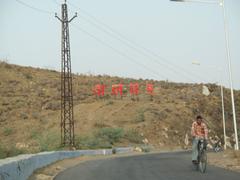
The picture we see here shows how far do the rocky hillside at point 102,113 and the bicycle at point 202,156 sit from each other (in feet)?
91.0

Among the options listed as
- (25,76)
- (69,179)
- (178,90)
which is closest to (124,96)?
(178,90)

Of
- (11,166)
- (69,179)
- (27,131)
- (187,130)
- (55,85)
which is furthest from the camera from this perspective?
(55,85)

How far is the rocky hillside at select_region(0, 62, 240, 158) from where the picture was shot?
5922 cm

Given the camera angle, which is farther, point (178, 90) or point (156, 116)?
point (178, 90)

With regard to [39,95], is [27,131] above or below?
below

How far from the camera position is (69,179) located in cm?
1594

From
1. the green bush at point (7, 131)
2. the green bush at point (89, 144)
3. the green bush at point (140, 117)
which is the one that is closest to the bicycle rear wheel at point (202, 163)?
the green bush at point (89, 144)

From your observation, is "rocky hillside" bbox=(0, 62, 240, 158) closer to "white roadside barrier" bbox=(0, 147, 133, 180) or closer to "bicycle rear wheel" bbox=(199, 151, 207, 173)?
"white roadside barrier" bbox=(0, 147, 133, 180)

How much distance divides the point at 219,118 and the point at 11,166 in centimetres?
7081

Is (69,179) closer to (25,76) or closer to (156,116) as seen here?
(156,116)

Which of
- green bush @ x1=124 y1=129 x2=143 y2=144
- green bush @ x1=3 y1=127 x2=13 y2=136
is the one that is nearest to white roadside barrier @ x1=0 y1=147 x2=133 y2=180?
green bush @ x1=124 y1=129 x2=143 y2=144

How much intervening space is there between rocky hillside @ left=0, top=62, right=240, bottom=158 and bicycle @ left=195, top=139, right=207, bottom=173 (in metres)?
27.7

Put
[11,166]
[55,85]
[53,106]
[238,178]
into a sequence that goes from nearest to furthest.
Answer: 1. [11,166]
2. [238,178]
3. [53,106]
4. [55,85]

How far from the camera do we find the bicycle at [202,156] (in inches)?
686
